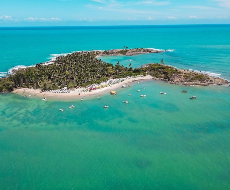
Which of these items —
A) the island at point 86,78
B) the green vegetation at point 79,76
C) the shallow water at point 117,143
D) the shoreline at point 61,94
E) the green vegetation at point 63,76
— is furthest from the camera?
the green vegetation at point 79,76

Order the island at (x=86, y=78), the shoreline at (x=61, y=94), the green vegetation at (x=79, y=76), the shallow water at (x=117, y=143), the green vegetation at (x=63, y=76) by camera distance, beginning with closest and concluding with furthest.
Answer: the shallow water at (x=117, y=143)
the shoreline at (x=61, y=94)
the island at (x=86, y=78)
the green vegetation at (x=63, y=76)
the green vegetation at (x=79, y=76)

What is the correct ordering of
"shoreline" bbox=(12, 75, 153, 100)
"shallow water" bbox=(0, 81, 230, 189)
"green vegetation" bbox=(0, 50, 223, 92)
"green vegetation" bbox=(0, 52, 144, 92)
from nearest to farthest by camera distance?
"shallow water" bbox=(0, 81, 230, 189) < "shoreline" bbox=(12, 75, 153, 100) < "green vegetation" bbox=(0, 52, 144, 92) < "green vegetation" bbox=(0, 50, 223, 92)

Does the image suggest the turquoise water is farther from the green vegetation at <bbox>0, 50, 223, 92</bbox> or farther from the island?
the green vegetation at <bbox>0, 50, 223, 92</bbox>

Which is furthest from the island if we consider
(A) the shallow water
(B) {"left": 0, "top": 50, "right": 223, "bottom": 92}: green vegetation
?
(A) the shallow water

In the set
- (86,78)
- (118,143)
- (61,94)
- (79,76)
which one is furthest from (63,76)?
(118,143)

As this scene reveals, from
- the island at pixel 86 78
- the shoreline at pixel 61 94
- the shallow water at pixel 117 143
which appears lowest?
the shallow water at pixel 117 143

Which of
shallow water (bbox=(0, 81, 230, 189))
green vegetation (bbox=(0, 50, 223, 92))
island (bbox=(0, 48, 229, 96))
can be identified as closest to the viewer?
shallow water (bbox=(0, 81, 230, 189))

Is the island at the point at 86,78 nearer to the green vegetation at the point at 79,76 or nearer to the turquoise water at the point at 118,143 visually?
the green vegetation at the point at 79,76

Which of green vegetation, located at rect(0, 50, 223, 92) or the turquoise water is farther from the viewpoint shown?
green vegetation, located at rect(0, 50, 223, 92)

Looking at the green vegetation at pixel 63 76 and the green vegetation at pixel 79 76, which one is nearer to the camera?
the green vegetation at pixel 63 76

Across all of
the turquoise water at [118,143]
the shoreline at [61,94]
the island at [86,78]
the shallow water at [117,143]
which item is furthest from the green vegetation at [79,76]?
the shallow water at [117,143]

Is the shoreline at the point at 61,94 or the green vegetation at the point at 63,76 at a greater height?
the green vegetation at the point at 63,76
